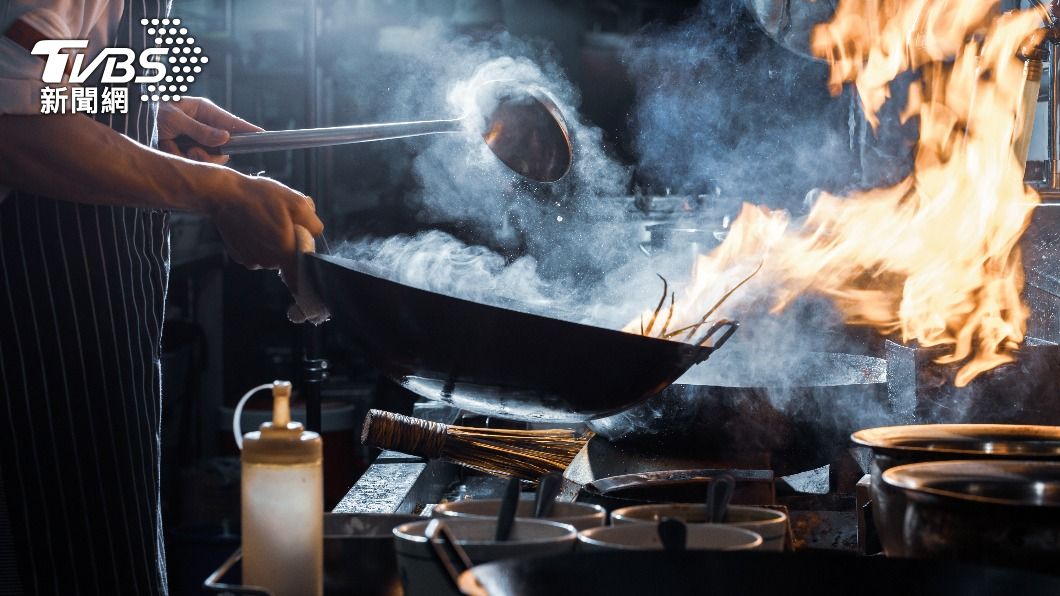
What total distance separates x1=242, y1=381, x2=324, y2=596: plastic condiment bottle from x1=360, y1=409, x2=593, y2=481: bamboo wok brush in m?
1.06

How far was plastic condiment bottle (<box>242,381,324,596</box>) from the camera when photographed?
1016 millimetres

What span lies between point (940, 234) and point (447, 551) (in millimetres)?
2097

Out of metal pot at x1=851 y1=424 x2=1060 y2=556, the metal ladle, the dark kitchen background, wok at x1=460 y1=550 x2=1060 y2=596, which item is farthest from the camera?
the dark kitchen background

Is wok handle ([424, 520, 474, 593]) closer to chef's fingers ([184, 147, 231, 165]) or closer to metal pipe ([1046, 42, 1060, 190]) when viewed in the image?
chef's fingers ([184, 147, 231, 165])

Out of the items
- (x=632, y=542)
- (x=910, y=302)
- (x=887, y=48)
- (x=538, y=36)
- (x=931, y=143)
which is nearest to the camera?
(x=632, y=542)

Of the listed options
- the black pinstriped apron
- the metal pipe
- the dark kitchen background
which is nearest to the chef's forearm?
the black pinstriped apron

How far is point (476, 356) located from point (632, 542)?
1.16 feet

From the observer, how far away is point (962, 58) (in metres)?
3.04

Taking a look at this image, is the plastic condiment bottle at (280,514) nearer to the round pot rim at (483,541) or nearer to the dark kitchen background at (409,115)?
the round pot rim at (483,541)

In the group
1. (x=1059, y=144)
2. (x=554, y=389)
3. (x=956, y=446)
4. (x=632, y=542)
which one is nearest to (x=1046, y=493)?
(x=956, y=446)

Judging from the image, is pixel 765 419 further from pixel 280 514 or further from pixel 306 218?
pixel 280 514

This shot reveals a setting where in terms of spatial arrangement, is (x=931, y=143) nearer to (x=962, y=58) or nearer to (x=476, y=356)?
(x=962, y=58)

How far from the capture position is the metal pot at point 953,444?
1195mm

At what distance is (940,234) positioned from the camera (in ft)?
8.90
